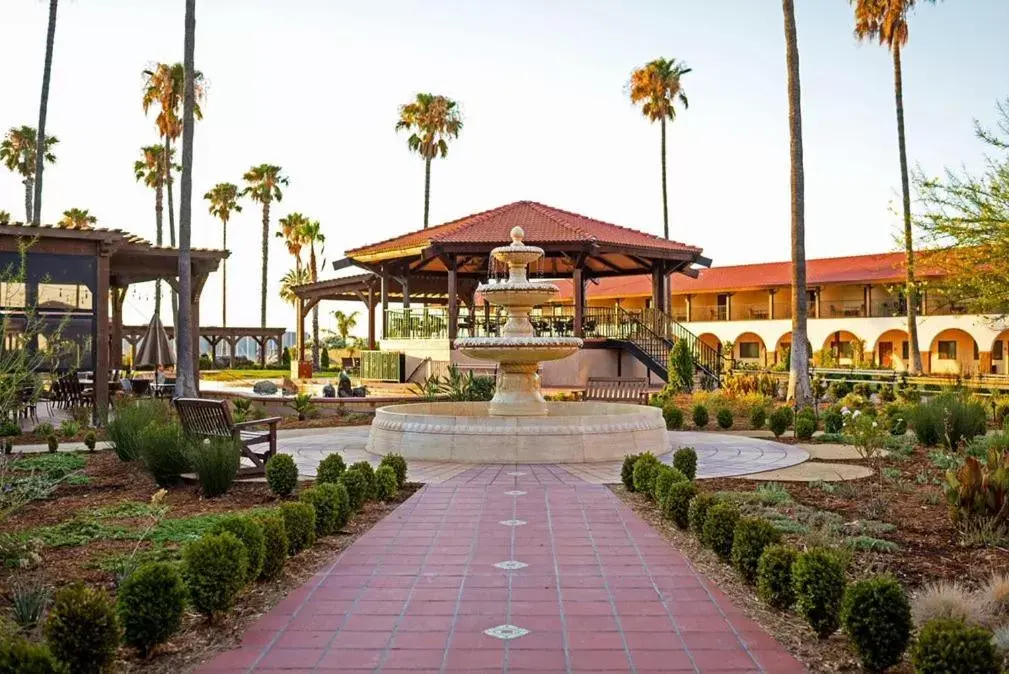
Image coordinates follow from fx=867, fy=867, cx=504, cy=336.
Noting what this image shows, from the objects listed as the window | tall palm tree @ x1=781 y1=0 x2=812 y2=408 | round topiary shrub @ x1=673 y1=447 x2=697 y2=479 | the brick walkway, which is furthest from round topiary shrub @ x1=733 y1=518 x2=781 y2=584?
the window

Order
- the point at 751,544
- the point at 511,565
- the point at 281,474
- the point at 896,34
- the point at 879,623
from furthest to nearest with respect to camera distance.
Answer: the point at 896,34
the point at 281,474
the point at 511,565
the point at 751,544
the point at 879,623

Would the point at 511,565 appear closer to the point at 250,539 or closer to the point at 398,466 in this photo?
the point at 250,539

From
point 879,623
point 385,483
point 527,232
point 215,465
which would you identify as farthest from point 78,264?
point 879,623

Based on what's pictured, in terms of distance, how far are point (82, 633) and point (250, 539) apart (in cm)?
138

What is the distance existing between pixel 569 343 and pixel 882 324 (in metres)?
28.0

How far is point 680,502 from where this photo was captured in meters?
7.05

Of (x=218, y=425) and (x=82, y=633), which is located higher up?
(x=218, y=425)

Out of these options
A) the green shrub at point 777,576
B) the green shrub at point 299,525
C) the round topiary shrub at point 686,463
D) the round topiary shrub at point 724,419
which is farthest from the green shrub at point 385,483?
the round topiary shrub at point 724,419

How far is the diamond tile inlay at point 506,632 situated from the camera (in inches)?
177

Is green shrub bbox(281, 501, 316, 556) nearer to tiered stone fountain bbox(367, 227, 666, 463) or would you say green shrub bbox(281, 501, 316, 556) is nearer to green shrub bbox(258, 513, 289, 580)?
green shrub bbox(258, 513, 289, 580)

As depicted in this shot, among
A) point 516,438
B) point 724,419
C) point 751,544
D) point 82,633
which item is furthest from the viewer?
point 724,419

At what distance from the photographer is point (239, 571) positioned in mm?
4844

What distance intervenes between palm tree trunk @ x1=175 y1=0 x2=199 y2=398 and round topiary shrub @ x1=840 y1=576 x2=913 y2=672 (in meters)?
16.2

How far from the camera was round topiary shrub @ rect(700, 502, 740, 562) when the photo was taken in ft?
19.5
